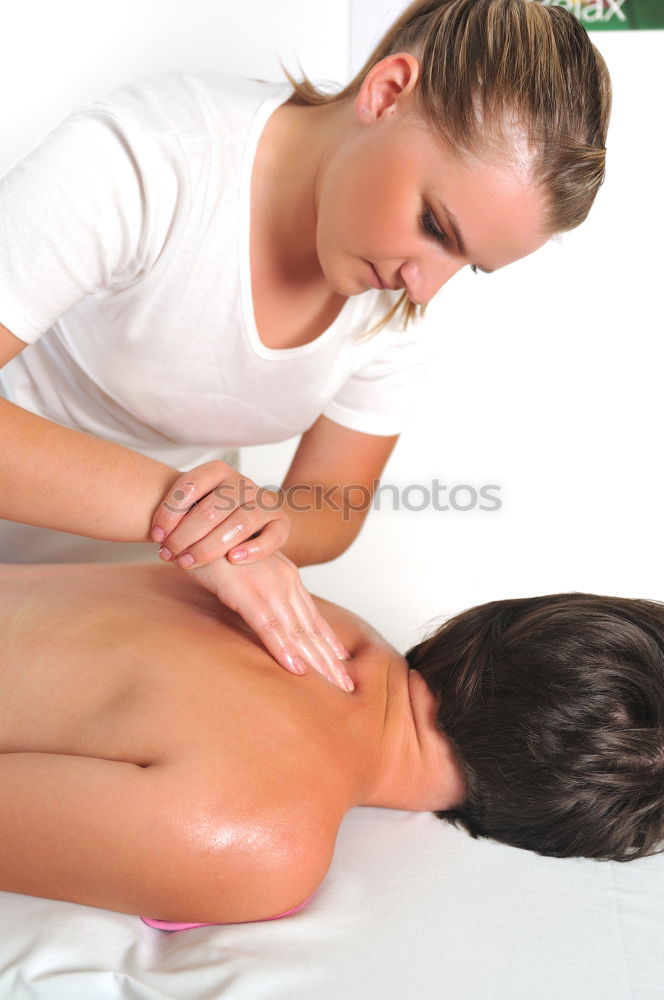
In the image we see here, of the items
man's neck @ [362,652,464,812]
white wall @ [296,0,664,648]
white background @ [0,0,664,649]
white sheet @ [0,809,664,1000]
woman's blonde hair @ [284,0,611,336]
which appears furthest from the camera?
white wall @ [296,0,664,648]

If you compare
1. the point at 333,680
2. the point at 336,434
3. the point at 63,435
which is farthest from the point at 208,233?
the point at 333,680

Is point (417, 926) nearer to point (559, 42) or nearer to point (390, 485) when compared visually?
point (559, 42)

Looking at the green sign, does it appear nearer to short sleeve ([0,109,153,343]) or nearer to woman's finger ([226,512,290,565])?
short sleeve ([0,109,153,343])

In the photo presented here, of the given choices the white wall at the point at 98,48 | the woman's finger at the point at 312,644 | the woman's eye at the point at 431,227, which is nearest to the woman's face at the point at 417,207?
the woman's eye at the point at 431,227

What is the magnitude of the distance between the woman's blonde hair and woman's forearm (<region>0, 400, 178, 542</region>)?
1.92ft

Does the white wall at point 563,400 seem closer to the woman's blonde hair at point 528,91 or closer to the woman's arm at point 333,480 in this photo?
the woman's arm at point 333,480

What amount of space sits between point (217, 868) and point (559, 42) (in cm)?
103

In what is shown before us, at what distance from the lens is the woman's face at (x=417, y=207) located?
1229mm

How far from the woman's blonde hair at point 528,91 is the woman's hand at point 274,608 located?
0.59 m

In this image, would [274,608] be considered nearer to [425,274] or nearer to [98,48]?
[425,274]

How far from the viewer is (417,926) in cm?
117

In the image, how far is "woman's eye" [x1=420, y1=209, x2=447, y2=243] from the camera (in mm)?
1270

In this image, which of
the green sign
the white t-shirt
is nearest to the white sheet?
the white t-shirt

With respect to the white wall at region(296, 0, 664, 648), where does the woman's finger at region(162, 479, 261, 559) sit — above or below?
above
